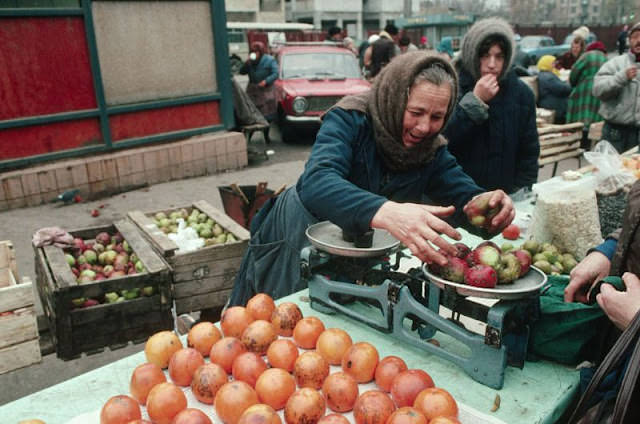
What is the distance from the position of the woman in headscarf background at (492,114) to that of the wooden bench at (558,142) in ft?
8.03

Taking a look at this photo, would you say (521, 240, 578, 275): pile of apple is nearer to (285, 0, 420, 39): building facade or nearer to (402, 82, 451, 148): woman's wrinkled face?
(402, 82, 451, 148): woman's wrinkled face

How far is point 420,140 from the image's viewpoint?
7.36ft

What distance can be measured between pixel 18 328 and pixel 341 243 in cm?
227

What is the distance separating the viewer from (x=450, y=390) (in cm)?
161

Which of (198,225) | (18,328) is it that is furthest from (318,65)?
(18,328)

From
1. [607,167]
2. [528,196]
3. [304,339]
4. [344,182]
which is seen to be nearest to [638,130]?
[607,167]

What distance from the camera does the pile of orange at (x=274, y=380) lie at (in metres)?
1.38

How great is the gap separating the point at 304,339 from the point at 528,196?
8.91 feet

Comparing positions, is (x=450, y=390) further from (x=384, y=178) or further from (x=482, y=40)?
(x=482, y=40)

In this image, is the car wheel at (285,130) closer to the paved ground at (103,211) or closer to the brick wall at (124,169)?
the paved ground at (103,211)

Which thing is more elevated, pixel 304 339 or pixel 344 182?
pixel 344 182

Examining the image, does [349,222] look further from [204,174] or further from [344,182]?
[204,174]

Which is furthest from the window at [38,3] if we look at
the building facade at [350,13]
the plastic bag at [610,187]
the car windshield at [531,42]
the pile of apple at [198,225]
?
the building facade at [350,13]

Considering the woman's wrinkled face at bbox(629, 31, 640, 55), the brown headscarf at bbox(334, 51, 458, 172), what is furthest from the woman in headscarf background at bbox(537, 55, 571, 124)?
the brown headscarf at bbox(334, 51, 458, 172)
